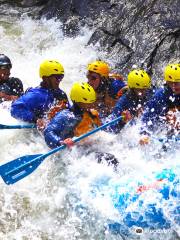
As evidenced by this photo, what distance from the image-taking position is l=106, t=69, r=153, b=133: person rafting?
620cm

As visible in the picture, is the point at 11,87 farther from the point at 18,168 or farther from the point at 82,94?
the point at 18,168

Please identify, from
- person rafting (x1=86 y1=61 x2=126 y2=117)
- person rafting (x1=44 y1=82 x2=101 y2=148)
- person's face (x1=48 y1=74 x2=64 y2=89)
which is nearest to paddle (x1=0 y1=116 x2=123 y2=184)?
person rafting (x1=44 y1=82 x2=101 y2=148)

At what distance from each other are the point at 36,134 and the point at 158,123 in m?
1.64

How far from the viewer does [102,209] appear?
4.98m

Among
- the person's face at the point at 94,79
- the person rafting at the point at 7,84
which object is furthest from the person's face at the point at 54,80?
the person rafting at the point at 7,84

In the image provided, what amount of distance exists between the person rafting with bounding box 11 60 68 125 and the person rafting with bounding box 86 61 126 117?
520mm

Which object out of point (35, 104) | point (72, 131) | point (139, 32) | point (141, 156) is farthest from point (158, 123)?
point (139, 32)

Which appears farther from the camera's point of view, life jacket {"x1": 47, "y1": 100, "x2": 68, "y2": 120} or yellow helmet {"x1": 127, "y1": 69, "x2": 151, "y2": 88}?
life jacket {"x1": 47, "y1": 100, "x2": 68, "y2": 120}

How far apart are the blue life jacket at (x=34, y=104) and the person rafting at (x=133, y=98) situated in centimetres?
81

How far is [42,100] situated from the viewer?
6.38m

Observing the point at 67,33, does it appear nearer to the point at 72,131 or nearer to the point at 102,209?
the point at 72,131

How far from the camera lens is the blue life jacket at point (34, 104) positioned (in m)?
6.39

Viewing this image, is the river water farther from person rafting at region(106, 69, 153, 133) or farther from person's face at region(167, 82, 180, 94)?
person's face at region(167, 82, 180, 94)

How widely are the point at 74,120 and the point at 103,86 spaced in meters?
1.35
